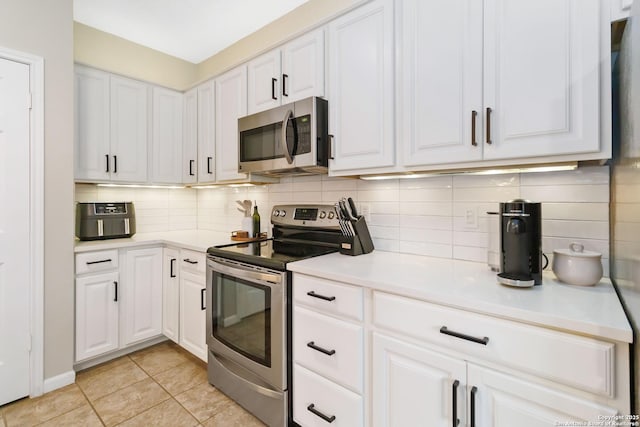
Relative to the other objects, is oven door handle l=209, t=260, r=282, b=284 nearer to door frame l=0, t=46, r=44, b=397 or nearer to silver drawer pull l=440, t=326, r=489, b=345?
silver drawer pull l=440, t=326, r=489, b=345

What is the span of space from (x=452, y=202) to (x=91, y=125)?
2771mm

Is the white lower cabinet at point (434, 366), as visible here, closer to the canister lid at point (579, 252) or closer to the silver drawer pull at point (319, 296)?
the silver drawer pull at point (319, 296)

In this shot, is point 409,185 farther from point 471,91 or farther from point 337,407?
point 337,407

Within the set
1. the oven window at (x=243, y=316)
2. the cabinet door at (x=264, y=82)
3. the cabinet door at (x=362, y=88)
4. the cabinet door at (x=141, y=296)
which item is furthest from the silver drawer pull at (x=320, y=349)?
the cabinet door at (x=141, y=296)

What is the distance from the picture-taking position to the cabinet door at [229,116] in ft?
7.82

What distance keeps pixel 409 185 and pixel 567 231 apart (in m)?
0.78

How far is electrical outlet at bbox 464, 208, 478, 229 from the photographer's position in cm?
160

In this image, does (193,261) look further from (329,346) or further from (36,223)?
(329,346)

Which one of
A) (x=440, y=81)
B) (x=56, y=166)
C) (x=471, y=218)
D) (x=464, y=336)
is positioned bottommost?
(x=464, y=336)

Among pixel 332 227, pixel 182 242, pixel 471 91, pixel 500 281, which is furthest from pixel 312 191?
pixel 500 281

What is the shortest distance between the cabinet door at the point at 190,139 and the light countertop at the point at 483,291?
183 cm

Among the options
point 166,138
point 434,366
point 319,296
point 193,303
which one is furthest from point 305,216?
point 166,138

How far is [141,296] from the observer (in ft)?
8.25

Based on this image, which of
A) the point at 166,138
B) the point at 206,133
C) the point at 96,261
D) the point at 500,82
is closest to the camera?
the point at 500,82
